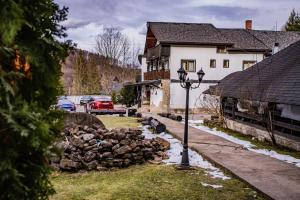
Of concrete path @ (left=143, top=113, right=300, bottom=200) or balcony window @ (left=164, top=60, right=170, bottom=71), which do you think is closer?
concrete path @ (left=143, top=113, right=300, bottom=200)

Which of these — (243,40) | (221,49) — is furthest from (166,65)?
(243,40)

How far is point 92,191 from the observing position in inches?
384

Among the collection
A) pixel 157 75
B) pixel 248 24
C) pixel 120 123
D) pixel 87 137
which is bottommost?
pixel 120 123

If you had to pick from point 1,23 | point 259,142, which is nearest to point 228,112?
point 259,142

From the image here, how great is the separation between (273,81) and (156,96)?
25.1 m

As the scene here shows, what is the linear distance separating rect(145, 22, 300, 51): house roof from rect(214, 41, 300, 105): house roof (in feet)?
51.6

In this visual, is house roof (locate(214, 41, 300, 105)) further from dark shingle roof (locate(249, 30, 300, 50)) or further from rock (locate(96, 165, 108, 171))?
dark shingle roof (locate(249, 30, 300, 50))

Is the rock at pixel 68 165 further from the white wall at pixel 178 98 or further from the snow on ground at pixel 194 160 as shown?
the white wall at pixel 178 98

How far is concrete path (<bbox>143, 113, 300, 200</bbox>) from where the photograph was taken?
941 cm

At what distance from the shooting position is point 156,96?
140 feet

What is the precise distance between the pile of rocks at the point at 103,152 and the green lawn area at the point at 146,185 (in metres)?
0.45

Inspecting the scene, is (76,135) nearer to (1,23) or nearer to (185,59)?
(1,23)

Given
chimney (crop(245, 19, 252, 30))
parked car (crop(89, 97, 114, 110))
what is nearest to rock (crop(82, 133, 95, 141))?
parked car (crop(89, 97, 114, 110))

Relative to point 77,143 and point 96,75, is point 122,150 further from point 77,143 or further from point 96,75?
point 96,75
